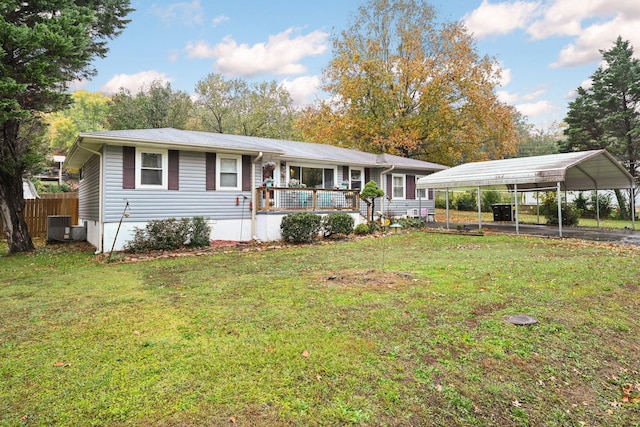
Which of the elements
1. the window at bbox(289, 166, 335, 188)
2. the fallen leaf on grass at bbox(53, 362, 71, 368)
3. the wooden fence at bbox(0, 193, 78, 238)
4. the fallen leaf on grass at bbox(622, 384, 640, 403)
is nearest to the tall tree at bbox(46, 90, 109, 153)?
the wooden fence at bbox(0, 193, 78, 238)

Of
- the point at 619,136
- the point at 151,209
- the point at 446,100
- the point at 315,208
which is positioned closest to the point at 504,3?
the point at 446,100

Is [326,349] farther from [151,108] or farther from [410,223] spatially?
[151,108]

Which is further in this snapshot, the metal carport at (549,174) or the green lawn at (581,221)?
the green lawn at (581,221)

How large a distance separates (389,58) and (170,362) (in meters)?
25.3

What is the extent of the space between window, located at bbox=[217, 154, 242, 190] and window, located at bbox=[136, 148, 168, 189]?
170cm

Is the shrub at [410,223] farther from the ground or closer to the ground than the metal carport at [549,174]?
closer to the ground

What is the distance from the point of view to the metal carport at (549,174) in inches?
453

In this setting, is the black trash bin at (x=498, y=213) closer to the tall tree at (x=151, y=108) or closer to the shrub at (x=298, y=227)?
the shrub at (x=298, y=227)

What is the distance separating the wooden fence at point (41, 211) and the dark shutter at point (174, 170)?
7.87 metres

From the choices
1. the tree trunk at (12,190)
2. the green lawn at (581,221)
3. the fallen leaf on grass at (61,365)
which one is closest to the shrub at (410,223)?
the green lawn at (581,221)

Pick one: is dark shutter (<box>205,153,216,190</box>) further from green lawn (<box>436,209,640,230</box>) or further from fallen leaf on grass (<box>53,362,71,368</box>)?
green lawn (<box>436,209,640,230</box>)

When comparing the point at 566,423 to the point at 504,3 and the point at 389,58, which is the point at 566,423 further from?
the point at 389,58

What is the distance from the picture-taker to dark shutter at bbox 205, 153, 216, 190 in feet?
37.2

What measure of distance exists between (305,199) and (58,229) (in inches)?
356
